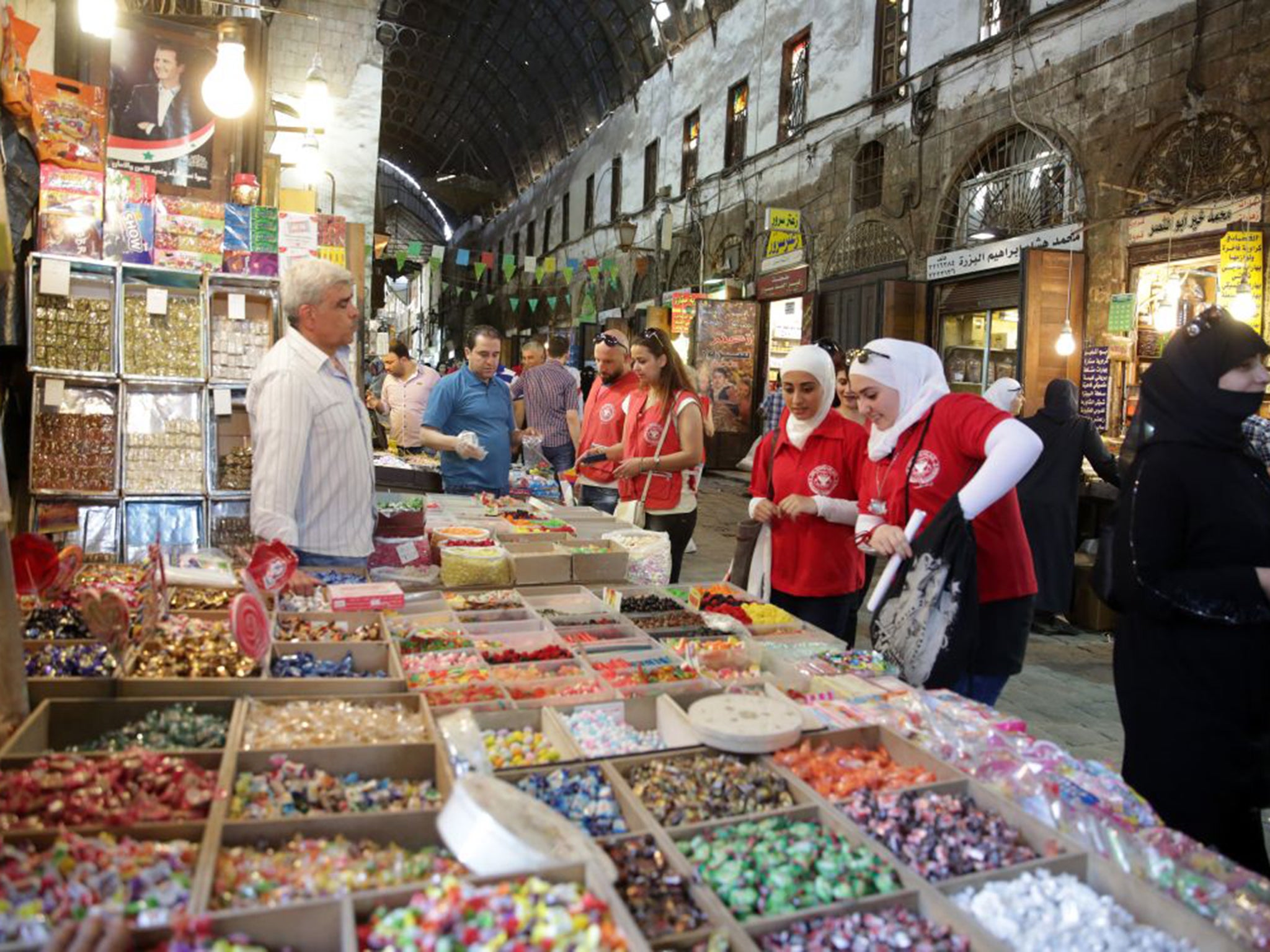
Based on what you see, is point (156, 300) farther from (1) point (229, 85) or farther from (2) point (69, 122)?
(1) point (229, 85)

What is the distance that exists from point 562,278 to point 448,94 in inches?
339

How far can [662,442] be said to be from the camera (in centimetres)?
489

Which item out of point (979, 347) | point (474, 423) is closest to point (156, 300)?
point (474, 423)

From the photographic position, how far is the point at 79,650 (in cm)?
228

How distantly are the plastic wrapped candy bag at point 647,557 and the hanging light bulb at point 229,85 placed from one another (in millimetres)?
3557

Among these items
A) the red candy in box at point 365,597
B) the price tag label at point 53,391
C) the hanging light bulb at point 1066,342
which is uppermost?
the hanging light bulb at point 1066,342

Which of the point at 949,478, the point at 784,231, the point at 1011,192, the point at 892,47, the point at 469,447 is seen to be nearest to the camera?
the point at 949,478

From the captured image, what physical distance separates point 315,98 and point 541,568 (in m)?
7.68

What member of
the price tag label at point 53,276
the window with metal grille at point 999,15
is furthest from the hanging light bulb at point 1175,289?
the price tag label at point 53,276

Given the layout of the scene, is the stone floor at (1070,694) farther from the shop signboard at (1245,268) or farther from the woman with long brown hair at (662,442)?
the shop signboard at (1245,268)

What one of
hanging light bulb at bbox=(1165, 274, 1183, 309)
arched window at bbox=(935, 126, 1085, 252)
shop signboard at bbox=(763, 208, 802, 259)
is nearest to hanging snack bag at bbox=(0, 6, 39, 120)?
hanging light bulb at bbox=(1165, 274, 1183, 309)

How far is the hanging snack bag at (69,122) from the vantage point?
461 cm

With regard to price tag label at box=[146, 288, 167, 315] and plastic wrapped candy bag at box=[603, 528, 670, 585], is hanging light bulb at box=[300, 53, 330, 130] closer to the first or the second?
price tag label at box=[146, 288, 167, 315]

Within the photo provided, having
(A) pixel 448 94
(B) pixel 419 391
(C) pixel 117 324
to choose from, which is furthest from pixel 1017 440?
(A) pixel 448 94
